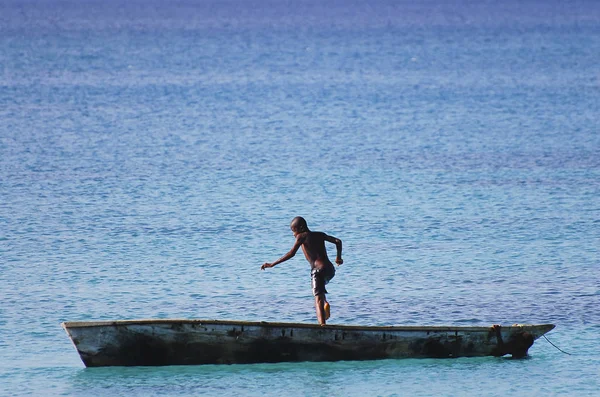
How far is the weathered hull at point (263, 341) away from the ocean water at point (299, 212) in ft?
0.63

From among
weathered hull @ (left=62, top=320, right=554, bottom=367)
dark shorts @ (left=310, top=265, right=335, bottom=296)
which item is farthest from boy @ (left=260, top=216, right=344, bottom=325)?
weathered hull @ (left=62, top=320, right=554, bottom=367)

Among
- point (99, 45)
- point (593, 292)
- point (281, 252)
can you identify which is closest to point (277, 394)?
point (593, 292)

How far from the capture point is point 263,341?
1580 cm

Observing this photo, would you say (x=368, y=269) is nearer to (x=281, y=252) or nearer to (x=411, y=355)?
(x=281, y=252)

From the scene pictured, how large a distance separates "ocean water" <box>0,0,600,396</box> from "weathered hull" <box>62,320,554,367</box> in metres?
0.19

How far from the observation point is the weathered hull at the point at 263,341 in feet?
51.0

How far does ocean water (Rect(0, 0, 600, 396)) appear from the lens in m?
16.5

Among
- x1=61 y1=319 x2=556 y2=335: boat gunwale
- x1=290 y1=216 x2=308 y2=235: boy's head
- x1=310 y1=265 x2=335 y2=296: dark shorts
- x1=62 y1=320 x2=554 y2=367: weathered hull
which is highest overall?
x1=290 y1=216 x2=308 y2=235: boy's head

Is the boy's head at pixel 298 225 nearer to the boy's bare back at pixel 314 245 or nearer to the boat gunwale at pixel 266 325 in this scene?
the boy's bare back at pixel 314 245

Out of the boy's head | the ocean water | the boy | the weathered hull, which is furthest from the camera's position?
the ocean water

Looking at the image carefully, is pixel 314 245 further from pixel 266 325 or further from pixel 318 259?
pixel 266 325

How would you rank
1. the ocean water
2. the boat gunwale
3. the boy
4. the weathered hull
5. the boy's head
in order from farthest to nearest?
1. the ocean water
2. the boy
3. the boy's head
4. the weathered hull
5. the boat gunwale

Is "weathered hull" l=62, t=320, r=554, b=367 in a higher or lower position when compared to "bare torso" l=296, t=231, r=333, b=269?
lower

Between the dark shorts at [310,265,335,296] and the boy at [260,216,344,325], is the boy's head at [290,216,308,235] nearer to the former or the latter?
the boy at [260,216,344,325]
